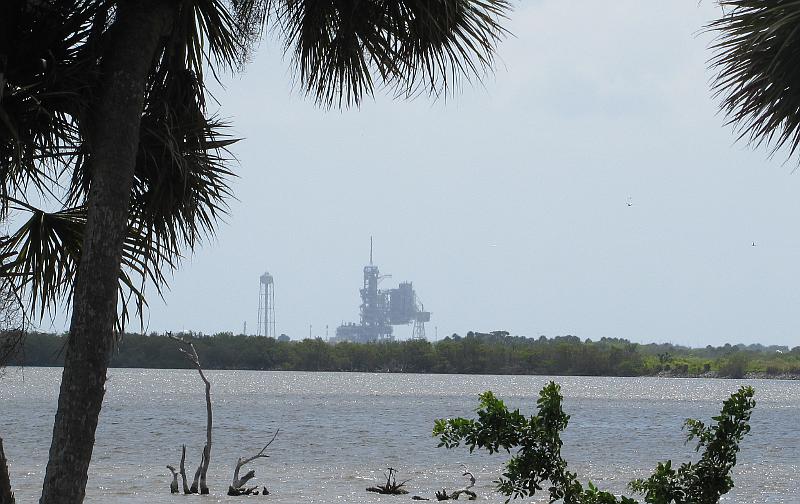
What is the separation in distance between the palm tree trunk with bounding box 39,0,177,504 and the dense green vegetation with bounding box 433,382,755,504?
1.68 m

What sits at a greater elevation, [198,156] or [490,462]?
[198,156]

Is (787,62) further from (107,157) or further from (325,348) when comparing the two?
(325,348)

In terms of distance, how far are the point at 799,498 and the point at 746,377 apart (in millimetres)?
123603

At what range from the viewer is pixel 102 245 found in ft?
18.0

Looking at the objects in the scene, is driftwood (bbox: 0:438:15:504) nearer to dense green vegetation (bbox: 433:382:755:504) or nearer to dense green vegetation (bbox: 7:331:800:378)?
dense green vegetation (bbox: 433:382:755:504)

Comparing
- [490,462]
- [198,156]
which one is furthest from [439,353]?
[198,156]

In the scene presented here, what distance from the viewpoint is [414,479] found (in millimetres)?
26203

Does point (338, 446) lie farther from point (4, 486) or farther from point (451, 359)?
point (451, 359)

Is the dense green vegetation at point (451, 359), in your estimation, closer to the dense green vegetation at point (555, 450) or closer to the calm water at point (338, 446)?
the calm water at point (338, 446)

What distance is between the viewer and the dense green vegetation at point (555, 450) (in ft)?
17.4

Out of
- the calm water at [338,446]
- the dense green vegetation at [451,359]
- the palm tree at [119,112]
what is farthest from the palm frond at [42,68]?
the dense green vegetation at [451,359]

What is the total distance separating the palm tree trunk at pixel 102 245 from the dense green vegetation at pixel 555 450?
5.51ft

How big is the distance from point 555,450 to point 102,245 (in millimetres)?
2424

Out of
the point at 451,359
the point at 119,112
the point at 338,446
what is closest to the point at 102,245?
the point at 119,112
